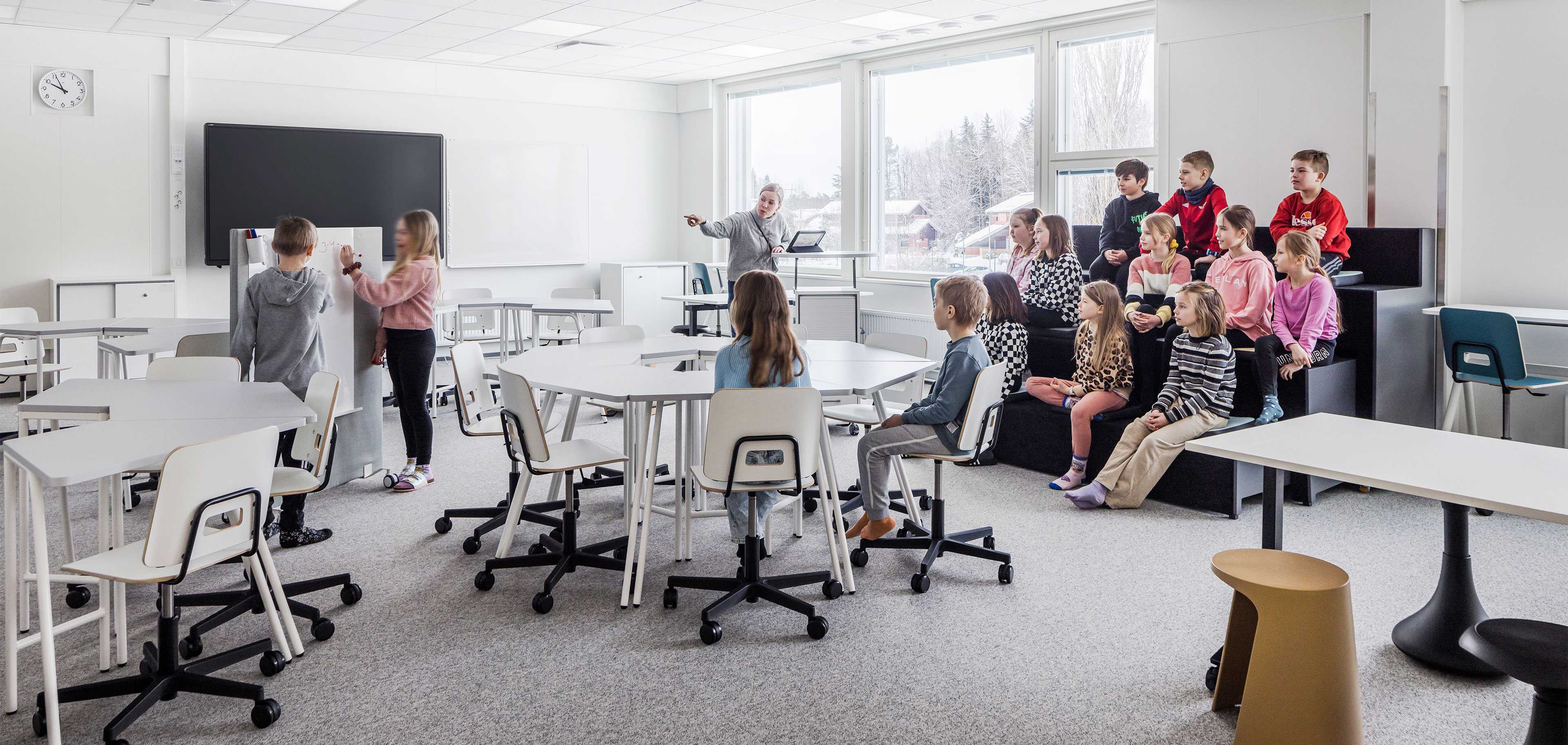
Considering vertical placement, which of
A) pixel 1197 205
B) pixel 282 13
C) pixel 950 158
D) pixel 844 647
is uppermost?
pixel 282 13

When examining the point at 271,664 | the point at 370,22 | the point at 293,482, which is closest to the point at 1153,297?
the point at 293,482

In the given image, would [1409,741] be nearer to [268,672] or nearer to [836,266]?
[268,672]

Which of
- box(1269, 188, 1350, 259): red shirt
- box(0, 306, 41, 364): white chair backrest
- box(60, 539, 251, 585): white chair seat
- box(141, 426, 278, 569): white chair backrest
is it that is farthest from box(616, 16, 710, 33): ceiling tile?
box(60, 539, 251, 585): white chair seat

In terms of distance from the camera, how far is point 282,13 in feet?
24.2

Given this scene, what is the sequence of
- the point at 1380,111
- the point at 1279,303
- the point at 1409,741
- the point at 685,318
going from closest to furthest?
the point at 1409,741, the point at 1279,303, the point at 1380,111, the point at 685,318

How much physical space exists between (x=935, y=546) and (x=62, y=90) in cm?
781

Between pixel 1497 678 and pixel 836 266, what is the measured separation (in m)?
7.50

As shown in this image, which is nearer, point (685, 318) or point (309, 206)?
point (309, 206)

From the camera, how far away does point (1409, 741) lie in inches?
107

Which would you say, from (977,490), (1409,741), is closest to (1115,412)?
(977,490)

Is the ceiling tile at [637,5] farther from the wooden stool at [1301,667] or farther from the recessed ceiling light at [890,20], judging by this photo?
the wooden stool at [1301,667]

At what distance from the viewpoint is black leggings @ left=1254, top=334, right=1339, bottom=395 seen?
5051 mm

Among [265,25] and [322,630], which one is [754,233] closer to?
[265,25]

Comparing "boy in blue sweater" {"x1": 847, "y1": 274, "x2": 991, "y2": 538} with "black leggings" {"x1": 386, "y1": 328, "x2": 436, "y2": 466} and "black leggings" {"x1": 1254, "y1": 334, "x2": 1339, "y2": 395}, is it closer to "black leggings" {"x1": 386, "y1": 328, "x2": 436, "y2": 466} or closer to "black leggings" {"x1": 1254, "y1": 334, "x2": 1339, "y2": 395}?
"black leggings" {"x1": 1254, "y1": 334, "x2": 1339, "y2": 395}
